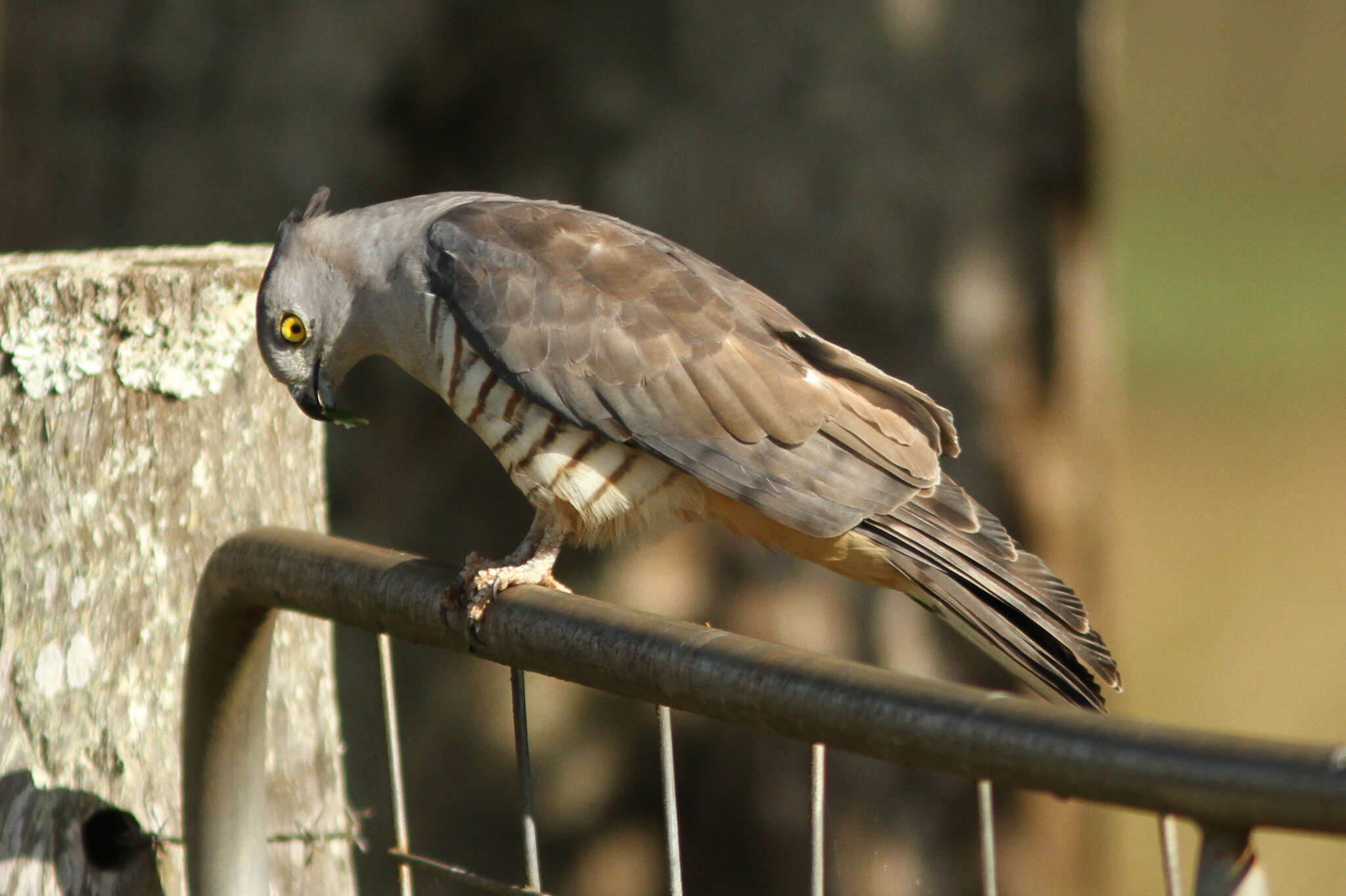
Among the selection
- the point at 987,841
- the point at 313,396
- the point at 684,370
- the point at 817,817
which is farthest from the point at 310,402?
the point at 987,841

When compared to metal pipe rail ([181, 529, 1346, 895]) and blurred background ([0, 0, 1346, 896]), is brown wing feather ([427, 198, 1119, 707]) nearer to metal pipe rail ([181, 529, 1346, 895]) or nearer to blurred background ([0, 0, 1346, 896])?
metal pipe rail ([181, 529, 1346, 895])

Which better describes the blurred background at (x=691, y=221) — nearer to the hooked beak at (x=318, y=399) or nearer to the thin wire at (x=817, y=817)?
the hooked beak at (x=318, y=399)

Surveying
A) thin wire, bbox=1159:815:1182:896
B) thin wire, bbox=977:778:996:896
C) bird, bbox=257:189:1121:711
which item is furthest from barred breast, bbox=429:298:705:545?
thin wire, bbox=1159:815:1182:896

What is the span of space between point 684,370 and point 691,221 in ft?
4.70

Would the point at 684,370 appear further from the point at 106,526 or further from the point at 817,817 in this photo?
the point at 817,817

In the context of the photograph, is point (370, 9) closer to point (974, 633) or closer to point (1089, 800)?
point (974, 633)

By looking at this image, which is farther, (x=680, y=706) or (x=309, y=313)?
(x=309, y=313)

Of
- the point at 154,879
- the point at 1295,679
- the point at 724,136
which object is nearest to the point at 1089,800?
the point at 154,879

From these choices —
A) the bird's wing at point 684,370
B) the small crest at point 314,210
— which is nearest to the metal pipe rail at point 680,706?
the bird's wing at point 684,370

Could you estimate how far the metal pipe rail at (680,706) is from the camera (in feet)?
4.19

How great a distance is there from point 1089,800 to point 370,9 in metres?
3.61

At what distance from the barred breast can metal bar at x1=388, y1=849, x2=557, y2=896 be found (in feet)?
3.31

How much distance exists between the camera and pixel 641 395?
3080mm

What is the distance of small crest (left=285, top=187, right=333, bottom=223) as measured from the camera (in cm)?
329
